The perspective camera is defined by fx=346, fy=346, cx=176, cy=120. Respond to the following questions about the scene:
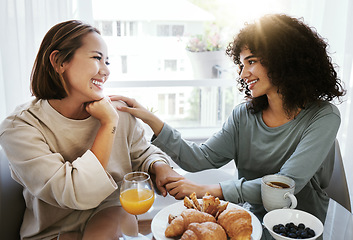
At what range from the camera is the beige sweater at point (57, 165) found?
1.09 metres

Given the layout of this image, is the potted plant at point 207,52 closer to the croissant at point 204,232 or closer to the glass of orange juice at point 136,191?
the glass of orange juice at point 136,191

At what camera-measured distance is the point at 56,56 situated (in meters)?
1.22

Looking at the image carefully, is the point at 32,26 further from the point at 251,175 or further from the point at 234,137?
the point at 251,175

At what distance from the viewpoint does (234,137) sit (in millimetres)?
1571

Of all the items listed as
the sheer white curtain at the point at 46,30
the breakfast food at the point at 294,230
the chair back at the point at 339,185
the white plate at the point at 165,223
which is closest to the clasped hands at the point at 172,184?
the white plate at the point at 165,223

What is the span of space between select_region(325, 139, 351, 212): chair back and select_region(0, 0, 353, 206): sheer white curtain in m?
1.04

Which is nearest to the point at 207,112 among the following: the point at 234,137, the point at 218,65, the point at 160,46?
the point at 218,65

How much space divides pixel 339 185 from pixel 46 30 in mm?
1916

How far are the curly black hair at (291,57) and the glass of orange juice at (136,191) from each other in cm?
→ 70

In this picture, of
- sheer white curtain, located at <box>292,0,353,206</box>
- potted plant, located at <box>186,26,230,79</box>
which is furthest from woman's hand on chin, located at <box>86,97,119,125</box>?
sheer white curtain, located at <box>292,0,353,206</box>

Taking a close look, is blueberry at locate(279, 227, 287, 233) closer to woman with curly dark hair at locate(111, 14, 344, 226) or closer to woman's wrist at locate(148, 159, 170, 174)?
woman with curly dark hair at locate(111, 14, 344, 226)

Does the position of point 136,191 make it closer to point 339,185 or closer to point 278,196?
point 278,196

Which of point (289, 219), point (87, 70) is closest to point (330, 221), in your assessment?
point (289, 219)

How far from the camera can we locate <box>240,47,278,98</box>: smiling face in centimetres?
139
